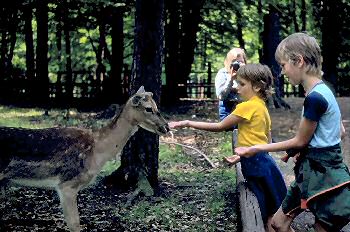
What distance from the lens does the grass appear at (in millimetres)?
7195

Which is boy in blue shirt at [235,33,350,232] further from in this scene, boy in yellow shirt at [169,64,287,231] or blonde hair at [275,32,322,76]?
boy in yellow shirt at [169,64,287,231]

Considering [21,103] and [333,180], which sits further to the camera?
[21,103]

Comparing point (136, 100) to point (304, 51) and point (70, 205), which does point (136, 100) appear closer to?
point (70, 205)

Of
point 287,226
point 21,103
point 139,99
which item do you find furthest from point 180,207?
point 21,103

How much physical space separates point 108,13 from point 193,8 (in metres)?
3.61

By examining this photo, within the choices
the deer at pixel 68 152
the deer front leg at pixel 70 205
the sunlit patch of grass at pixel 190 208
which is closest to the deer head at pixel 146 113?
the deer at pixel 68 152

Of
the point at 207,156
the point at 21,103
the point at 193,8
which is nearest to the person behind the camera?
the point at 207,156

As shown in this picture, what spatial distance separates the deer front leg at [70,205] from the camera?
613 cm

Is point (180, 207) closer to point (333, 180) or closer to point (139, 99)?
point (139, 99)

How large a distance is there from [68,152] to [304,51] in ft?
9.92

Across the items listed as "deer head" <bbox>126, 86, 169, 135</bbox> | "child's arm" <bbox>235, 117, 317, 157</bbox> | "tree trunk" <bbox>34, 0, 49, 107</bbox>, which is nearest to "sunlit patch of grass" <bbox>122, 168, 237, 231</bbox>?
"deer head" <bbox>126, 86, 169, 135</bbox>

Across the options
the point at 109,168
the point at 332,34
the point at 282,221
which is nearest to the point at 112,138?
the point at 282,221

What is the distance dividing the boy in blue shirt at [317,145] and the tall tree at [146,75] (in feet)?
13.7

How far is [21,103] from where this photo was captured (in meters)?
25.2
